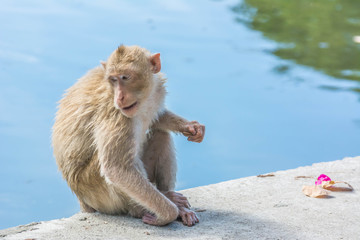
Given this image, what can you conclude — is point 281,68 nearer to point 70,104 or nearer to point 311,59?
point 311,59

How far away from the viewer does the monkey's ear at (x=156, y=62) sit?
4711 millimetres

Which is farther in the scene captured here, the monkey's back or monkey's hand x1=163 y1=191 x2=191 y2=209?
monkey's hand x1=163 y1=191 x2=191 y2=209

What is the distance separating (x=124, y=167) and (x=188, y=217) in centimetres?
78

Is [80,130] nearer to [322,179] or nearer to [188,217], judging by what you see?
[188,217]

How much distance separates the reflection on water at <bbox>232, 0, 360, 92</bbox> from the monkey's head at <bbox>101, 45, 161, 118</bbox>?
10204 mm

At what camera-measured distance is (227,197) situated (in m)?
5.70

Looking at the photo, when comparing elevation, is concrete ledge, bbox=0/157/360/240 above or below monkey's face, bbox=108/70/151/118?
below

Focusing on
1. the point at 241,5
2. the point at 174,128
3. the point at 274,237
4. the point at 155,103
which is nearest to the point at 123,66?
the point at 155,103

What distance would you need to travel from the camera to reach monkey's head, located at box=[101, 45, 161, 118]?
445cm

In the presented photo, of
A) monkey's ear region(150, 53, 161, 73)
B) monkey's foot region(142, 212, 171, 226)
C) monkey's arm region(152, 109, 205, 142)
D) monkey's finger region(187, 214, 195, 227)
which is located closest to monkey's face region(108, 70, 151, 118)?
monkey's ear region(150, 53, 161, 73)

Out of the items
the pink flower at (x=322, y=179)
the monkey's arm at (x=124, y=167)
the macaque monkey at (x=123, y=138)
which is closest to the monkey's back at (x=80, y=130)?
the macaque monkey at (x=123, y=138)

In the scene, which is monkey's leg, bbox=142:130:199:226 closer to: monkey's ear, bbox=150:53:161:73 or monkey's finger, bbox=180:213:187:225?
monkey's finger, bbox=180:213:187:225

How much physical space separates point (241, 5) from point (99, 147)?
14.7 m

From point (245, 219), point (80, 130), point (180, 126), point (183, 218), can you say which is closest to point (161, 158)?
point (180, 126)
